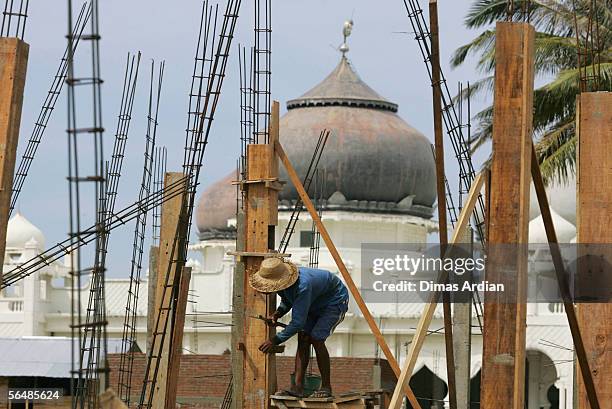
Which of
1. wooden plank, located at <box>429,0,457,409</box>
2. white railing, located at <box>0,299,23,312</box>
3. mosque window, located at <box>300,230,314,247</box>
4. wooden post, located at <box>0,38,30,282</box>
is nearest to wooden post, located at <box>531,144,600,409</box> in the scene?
wooden plank, located at <box>429,0,457,409</box>

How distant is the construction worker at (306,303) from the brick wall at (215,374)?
49.3 feet

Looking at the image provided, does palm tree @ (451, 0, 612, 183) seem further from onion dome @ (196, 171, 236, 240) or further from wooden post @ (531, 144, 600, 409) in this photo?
onion dome @ (196, 171, 236, 240)

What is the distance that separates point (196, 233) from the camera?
64.9 m

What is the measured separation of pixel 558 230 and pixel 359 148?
1310 centimetres

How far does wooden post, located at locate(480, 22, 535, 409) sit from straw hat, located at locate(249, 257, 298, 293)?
8.06 feet

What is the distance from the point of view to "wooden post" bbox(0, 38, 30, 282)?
12.1 m

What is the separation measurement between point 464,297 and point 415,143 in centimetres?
4739

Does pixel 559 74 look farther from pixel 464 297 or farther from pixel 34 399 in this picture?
pixel 464 297

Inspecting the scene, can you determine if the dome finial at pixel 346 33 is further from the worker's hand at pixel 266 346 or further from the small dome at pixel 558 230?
the worker's hand at pixel 266 346

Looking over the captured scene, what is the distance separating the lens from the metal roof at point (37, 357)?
32406 mm

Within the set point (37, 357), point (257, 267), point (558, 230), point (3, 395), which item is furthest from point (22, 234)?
point (257, 267)

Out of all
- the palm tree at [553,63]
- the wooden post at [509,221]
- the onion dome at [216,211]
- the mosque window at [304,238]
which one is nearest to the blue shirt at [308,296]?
the wooden post at [509,221]

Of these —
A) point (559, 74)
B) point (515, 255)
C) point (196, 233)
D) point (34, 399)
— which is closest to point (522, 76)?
point (515, 255)

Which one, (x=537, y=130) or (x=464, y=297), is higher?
(x=537, y=130)
